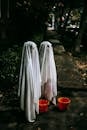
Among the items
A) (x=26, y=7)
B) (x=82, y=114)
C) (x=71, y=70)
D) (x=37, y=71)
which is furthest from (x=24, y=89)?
(x=26, y=7)

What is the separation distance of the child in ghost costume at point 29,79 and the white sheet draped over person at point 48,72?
1.86ft

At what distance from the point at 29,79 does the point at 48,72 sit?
914 millimetres

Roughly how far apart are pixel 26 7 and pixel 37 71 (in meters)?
8.12

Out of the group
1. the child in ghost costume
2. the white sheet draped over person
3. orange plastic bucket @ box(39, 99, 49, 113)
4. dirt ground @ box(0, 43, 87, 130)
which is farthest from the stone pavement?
the white sheet draped over person

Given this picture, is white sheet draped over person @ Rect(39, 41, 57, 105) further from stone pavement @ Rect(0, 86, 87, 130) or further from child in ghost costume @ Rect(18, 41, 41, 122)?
child in ghost costume @ Rect(18, 41, 41, 122)

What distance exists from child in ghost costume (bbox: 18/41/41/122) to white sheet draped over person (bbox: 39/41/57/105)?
57cm

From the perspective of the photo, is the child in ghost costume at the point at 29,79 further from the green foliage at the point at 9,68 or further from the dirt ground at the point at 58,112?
the green foliage at the point at 9,68

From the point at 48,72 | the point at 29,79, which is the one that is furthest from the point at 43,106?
the point at 29,79

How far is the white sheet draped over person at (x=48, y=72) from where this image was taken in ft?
27.5

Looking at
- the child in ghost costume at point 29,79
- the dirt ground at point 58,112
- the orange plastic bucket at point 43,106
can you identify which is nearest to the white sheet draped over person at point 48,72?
the orange plastic bucket at point 43,106

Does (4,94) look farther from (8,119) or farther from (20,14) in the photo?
(20,14)

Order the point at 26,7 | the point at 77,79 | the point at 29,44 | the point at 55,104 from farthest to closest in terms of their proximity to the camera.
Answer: the point at 26,7 < the point at 77,79 < the point at 55,104 < the point at 29,44

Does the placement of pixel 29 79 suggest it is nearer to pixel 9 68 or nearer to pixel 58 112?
pixel 58 112

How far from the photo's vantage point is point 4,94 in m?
9.84
